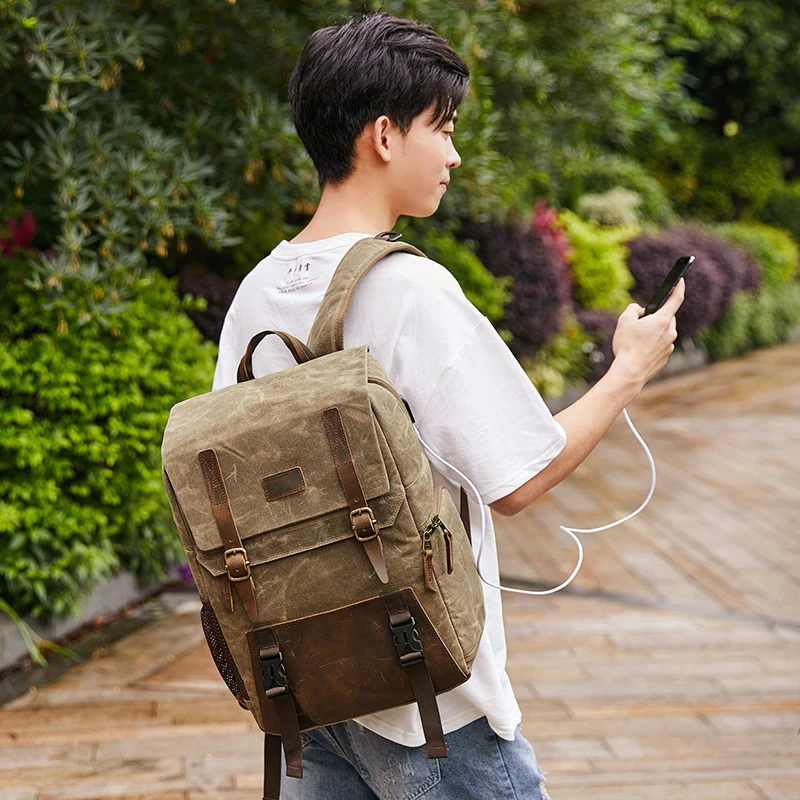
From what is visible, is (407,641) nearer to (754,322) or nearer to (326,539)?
(326,539)

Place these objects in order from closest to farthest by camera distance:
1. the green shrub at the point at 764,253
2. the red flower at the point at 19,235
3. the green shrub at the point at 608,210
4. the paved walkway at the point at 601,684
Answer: the paved walkway at the point at 601,684, the red flower at the point at 19,235, the green shrub at the point at 608,210, the green shrub at the point at 764,253

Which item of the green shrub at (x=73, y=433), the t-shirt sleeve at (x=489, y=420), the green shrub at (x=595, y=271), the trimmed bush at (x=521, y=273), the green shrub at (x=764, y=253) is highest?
the t-shirt sleeve at (x=489, y=420)

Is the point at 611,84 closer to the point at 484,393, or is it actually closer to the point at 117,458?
the point at 117,458

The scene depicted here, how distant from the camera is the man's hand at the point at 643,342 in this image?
146cm

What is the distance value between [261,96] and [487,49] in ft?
5.47

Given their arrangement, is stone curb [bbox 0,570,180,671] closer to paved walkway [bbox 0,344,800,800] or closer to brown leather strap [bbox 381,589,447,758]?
paved walkway [bbox 0,344,800,800]

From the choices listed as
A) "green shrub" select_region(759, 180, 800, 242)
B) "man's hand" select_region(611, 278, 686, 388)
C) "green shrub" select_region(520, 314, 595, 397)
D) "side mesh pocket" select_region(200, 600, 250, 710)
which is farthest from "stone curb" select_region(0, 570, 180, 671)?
"green shrub" select_region(759, 180, 800, 242)

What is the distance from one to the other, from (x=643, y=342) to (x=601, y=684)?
2.33 m

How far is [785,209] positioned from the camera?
669 inches

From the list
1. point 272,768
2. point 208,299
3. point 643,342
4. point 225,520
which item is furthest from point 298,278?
point 208,299

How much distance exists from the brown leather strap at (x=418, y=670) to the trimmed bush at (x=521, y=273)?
635 cm

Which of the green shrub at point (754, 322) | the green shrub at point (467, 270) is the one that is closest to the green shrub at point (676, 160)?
the green shrub at point (754, 322)

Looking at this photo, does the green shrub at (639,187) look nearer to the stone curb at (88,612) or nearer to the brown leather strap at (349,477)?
the stone curb at (88,612)

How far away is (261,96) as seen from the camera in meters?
4.64
